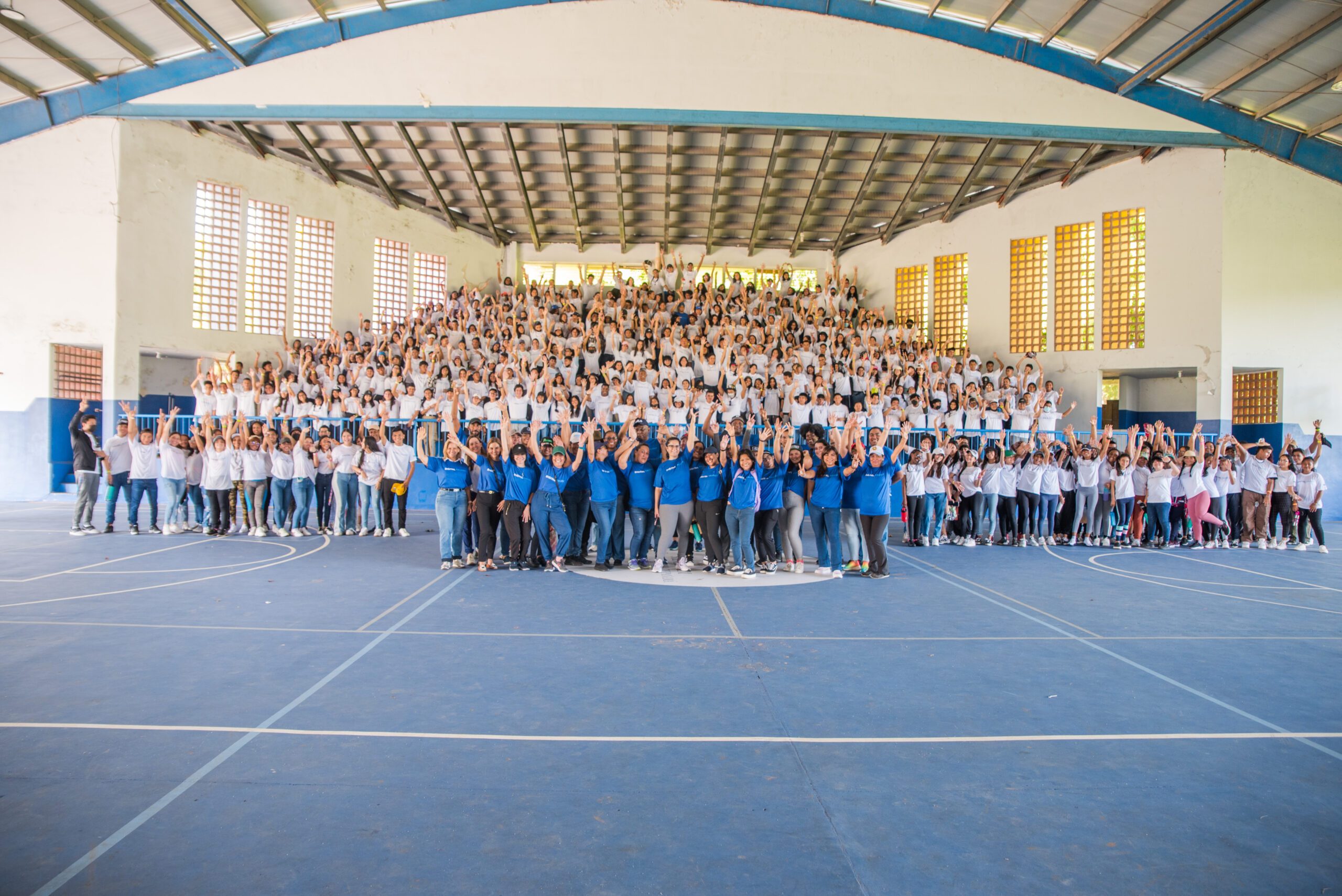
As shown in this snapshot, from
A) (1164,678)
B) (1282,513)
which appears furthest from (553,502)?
(1282,513)

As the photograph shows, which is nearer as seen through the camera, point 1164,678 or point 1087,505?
point 1164,678

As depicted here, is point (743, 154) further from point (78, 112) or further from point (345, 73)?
point (78, 112)

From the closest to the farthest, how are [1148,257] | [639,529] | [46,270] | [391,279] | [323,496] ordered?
[639,529] < [323,496] < [46,270] < [1148,257] < [391,279]

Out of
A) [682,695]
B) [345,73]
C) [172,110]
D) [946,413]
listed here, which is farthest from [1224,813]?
[172,110]

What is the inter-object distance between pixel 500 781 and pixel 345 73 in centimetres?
1722

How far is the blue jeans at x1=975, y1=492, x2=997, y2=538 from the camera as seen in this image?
1244cm

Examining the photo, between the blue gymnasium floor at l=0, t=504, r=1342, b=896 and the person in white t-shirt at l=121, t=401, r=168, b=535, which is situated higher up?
the person in white t-shirt at l=121, t=401, r=168, b=535

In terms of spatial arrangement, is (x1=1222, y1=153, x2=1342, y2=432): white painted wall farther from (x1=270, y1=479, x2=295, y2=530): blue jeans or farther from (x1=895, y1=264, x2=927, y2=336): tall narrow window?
(x1=270, y1=479, x2=295, y2=530): blue jeans

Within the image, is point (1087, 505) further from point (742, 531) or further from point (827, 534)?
point (742, 531)

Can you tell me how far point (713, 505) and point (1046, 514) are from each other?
6637mm

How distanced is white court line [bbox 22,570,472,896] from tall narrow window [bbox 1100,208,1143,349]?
19290mm

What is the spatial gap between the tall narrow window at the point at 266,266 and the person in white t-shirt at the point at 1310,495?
22484 mm

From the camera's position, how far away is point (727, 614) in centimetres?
708

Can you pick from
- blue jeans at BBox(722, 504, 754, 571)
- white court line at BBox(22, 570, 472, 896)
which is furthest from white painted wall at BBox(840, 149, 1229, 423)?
white court line at BBox(22, 570, 472, 896)
